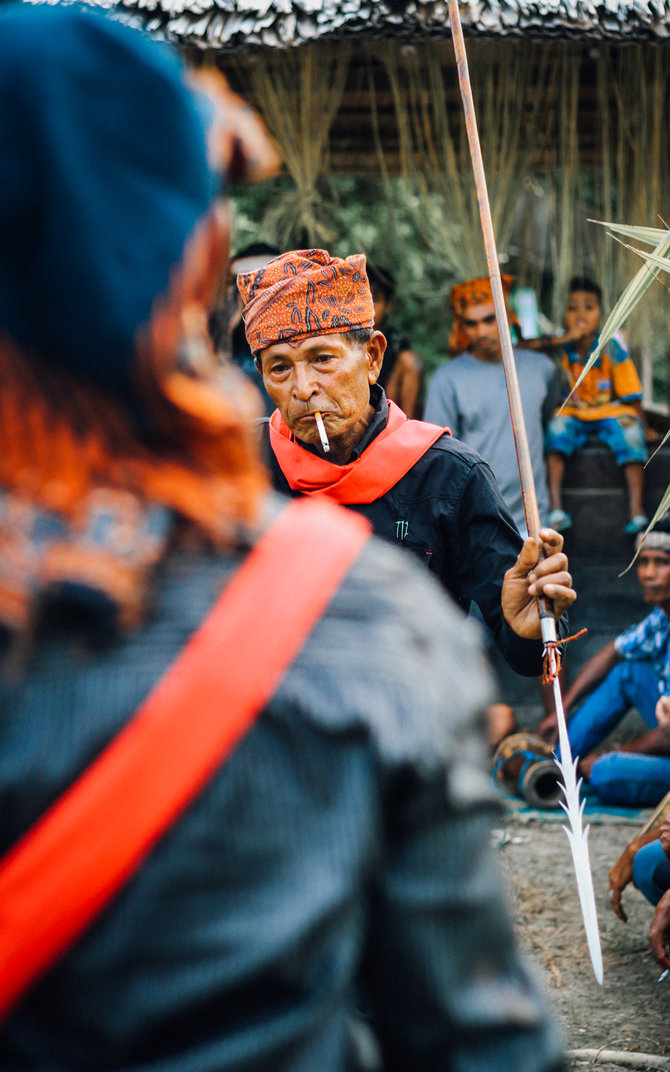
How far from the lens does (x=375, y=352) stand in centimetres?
259

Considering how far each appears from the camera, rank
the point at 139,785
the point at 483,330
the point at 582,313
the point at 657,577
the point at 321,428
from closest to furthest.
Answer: the point at 139,785
the point at 321,428
the point at 657,577
the point at 483,330
the point at 582,313

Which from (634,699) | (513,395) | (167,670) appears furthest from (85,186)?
(634,699)

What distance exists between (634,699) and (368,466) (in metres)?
2.69

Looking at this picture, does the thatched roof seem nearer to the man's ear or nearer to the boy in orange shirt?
the boy in orange shirt

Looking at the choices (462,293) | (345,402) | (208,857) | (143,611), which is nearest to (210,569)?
(143,611)

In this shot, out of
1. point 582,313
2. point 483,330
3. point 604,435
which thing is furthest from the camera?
point 582,313

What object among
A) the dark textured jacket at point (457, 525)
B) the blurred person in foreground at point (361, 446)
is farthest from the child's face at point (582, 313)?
the dark textured jacket at point (457, 525)

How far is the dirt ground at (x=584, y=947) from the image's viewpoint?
9.32ft

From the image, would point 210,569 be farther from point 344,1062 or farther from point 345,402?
point 345,402

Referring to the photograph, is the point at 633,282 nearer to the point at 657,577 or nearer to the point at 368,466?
the point at 368,466

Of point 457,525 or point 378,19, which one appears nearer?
point 457,525

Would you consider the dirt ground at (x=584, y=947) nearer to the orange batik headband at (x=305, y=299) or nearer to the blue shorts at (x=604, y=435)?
the orange batik headband at (x=305, y=299)

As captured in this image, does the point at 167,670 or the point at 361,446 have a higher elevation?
the point at 167,670

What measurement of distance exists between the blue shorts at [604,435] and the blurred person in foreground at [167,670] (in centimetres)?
502
